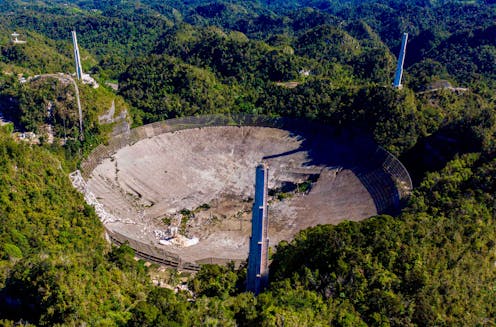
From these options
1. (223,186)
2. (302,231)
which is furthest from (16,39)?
(302,231)

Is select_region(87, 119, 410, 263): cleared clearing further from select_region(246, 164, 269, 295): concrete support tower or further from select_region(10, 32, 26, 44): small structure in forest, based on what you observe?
select_region(10, 32, 26, 44): small structure in forest

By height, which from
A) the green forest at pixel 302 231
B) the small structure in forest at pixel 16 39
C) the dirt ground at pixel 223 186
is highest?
the small structure in forest at pixel 16 39

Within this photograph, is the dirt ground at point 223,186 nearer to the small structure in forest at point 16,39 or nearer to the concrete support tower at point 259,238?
the concrete support tower at point 259,238

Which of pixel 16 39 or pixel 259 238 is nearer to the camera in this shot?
pixel 259 238

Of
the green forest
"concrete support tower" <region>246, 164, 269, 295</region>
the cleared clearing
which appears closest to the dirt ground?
the cleared clearing

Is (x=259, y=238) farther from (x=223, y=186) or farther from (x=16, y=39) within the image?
(x=16, y=39)

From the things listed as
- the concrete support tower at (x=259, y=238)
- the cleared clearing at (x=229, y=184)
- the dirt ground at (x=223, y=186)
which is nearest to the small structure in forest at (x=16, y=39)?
the cleared clearing at (x=229, y=184)

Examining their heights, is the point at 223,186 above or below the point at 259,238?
below
